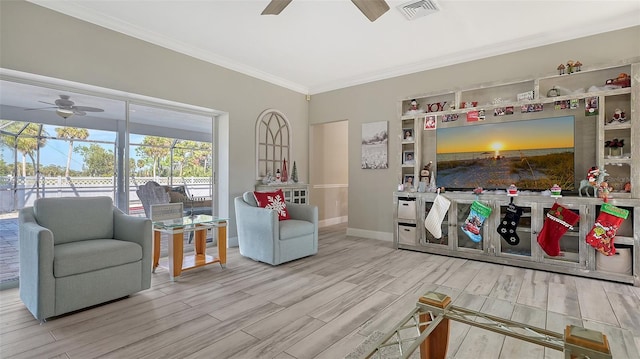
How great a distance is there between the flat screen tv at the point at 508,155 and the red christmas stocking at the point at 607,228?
492 millimetres

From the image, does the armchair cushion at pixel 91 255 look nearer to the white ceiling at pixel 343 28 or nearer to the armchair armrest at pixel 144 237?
the armchair armrest at pixel 144 237

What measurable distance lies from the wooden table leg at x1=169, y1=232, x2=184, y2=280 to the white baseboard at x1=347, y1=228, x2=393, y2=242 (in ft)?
9.92

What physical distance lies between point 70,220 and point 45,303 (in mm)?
787

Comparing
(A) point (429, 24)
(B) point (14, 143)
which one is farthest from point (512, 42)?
(B) point (14, 143)

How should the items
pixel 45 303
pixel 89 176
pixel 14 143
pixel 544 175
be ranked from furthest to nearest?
pixel 544 175 < pixel 89 176 < pixel 14 143 < pixel 45 303

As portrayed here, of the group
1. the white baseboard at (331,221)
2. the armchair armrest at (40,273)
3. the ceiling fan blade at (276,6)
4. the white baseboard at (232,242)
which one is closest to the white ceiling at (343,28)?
the ceiling fan blade at (276,6)

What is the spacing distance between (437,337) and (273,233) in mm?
2309

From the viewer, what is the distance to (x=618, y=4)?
3.00m

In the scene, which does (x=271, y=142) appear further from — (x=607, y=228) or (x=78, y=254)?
(x=607, y=228)

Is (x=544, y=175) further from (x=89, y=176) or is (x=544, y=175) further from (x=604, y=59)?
(x=89, y=176)

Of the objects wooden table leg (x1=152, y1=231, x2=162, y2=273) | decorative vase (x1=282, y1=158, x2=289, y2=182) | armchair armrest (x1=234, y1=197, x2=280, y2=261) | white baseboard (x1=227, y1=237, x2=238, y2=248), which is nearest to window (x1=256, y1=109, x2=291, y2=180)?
decorative vase (x1=282, y1=158, x2=289, y2=182)

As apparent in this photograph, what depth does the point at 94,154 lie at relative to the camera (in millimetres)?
3434

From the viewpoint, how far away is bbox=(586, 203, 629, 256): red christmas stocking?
3027 mm

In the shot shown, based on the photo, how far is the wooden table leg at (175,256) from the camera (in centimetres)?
305
